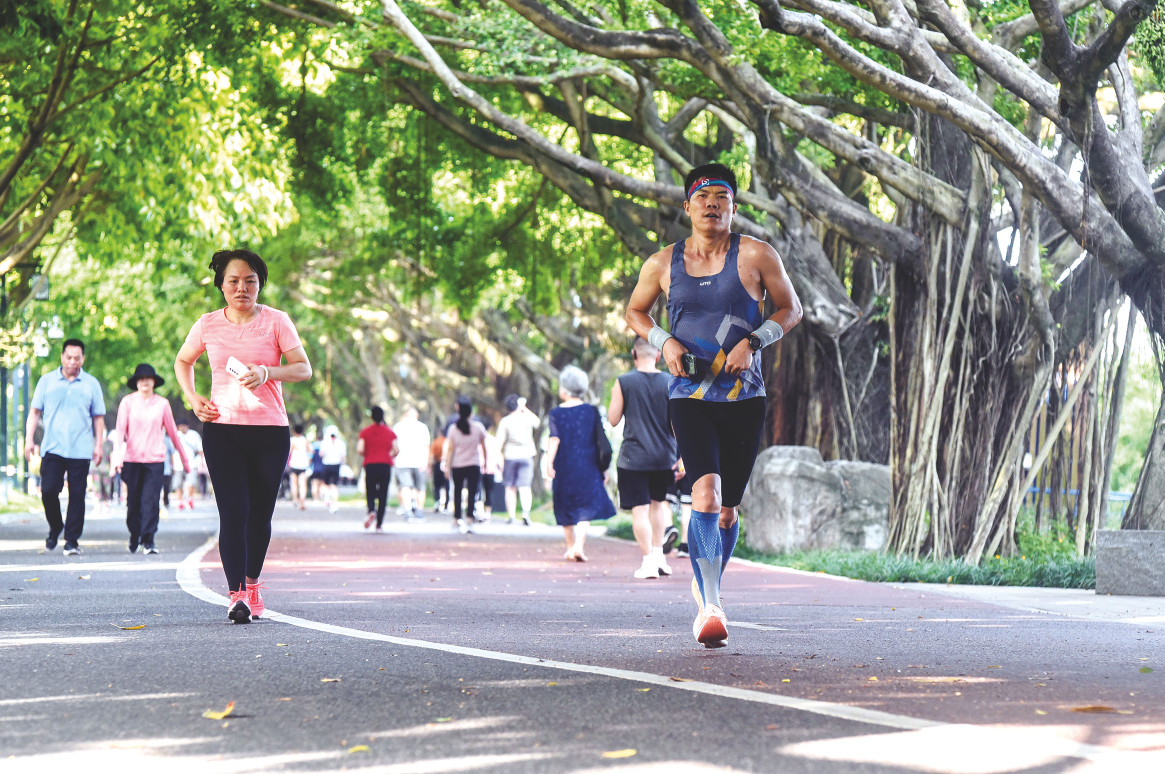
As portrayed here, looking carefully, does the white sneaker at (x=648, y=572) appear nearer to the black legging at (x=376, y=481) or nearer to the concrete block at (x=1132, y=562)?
the concrete block at (x=1132, y=562)

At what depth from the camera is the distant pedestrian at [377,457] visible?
21.8 metres

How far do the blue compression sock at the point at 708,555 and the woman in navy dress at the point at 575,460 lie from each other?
7386 mm

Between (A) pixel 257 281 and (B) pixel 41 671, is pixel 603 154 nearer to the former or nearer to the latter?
(A) pixel 257 281

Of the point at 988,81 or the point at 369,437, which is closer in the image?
the point at 988,81

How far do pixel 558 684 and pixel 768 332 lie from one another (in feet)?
6.16

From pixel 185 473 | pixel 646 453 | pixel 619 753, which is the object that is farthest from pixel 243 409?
pixel 185 473

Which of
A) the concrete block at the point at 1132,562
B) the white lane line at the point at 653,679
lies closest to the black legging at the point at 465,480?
the concrete block at the point at 1132,562

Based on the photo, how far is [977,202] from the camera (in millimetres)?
13586

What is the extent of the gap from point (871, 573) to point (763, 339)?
645 centimetres

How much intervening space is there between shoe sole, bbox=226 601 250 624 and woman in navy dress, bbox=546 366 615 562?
656 cm

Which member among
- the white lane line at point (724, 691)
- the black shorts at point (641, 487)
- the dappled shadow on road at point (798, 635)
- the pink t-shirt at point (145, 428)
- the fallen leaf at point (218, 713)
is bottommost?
the fallen leaf at point (218, 713)

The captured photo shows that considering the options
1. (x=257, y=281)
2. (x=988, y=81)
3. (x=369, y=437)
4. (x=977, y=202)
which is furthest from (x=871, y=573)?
(x=369, y=437)

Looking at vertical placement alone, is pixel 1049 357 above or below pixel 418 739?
above

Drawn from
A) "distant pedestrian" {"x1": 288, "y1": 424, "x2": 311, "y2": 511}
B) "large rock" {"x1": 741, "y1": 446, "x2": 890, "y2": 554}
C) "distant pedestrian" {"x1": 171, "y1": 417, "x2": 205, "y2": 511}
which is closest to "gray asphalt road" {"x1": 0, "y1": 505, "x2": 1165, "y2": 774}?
"large rock" {"x1": 741, "y1": 446, "x2": 890, "y2": 554}
